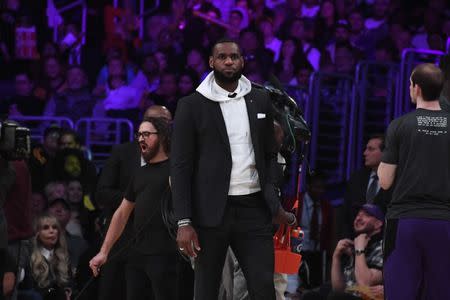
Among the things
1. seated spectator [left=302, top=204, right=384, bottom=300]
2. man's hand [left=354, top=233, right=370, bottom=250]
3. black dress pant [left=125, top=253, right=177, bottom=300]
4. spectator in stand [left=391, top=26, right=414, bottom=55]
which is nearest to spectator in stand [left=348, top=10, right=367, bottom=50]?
spectator in stand [left=391, top=26, right=414, bottom=55]

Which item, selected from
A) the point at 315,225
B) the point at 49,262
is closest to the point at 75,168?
the point at 49,262

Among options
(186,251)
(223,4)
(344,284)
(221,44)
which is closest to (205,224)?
(186,251)

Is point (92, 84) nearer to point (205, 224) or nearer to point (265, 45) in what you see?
point (265, 45)

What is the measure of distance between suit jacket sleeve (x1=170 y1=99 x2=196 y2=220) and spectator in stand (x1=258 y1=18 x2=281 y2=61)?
10.5 m

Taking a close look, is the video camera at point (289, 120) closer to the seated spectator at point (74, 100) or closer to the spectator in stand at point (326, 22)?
the seated spectator at point (74, 100)

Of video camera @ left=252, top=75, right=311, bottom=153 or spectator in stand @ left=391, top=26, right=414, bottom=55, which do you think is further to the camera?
spectator in stand @ left=391, top=26, right=414, bottom=55

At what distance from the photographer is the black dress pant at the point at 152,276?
885 cm

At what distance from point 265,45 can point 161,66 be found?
1.51 m

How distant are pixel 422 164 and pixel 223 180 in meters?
1.33

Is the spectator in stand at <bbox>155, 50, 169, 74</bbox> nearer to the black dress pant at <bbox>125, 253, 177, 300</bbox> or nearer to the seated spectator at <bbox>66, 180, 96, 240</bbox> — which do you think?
the seated spectator at <bbox>66, 180, 96, 240</bbox>

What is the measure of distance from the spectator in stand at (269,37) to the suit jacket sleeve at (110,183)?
300 inches

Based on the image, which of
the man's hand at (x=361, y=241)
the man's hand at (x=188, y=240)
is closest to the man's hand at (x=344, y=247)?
the man's hand at (x=361, y=241)

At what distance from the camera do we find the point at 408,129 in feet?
24.7

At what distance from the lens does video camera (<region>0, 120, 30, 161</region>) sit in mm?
8156
